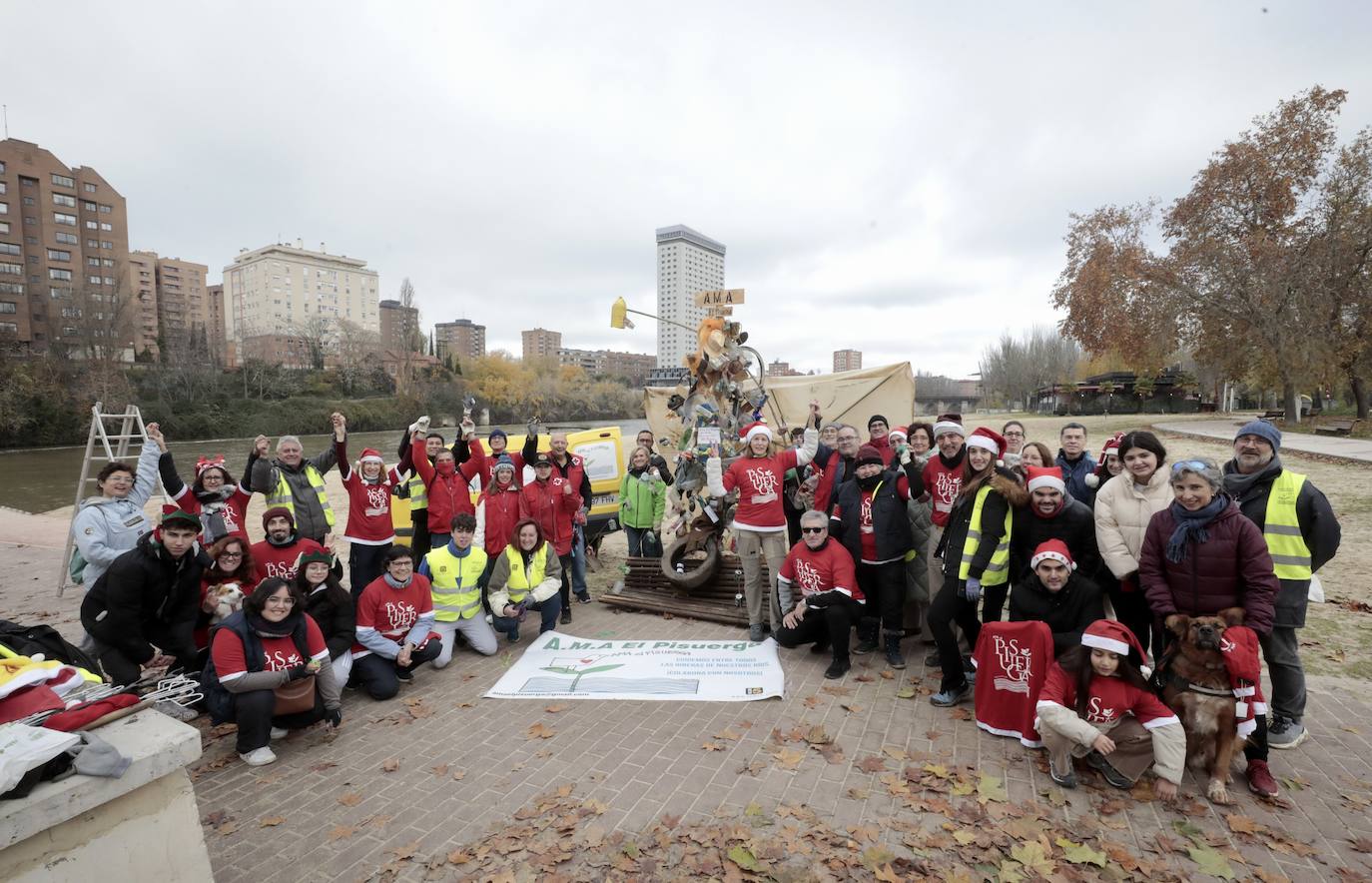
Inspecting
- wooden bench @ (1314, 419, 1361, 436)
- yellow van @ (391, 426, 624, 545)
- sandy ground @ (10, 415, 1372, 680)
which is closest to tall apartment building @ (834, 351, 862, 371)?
wooden bench @ (1314, 419, 1361, 436)

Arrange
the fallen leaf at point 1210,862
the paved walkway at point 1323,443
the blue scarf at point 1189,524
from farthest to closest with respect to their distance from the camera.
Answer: the paved walkway at point 1323,443 → the blue scarf at point 1189,524 → the fallen leaf at point 1210,862

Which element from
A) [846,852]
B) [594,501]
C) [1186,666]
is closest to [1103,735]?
[1186,666]

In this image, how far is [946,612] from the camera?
4543 mm

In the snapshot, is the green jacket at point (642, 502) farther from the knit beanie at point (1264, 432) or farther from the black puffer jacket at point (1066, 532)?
the knit beanie at point (1264, 432)

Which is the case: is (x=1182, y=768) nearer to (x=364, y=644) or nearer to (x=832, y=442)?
(x=832, y=442)

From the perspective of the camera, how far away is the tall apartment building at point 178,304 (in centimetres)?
5691

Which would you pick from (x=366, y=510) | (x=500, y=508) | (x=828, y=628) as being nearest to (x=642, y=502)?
(x=500, y=508)

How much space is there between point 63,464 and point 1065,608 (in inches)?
1711

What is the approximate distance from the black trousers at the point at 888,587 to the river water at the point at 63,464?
390 inches

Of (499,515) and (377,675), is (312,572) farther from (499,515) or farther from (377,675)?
(499,515)

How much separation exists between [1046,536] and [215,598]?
241 inches

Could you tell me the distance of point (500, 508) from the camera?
22.7ft

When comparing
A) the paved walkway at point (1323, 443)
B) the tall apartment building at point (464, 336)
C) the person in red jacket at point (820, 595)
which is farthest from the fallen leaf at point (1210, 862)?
→ the tall apartment building at point (464, 336)

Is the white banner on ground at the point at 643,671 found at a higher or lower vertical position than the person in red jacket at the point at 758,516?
lower
